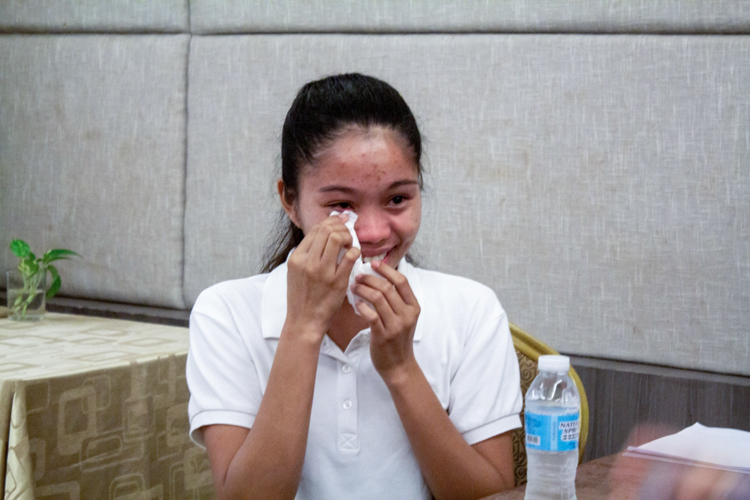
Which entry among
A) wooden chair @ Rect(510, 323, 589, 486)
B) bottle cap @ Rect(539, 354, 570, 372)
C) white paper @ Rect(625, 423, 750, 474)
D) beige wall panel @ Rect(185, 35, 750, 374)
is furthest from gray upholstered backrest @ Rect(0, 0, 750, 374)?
bottle cap @ Rect(539, 354, 570, 372)

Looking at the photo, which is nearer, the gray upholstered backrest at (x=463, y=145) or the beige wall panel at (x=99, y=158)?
the gray upholstered backrest at (x=463, y=145)

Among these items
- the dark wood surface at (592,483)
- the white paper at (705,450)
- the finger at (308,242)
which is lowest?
the dark wood surface at (592,483)

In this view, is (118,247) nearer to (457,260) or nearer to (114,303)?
(114,303)

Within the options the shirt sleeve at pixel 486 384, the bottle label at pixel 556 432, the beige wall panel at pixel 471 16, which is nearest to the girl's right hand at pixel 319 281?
the shirt sleeve at pixel 486 384

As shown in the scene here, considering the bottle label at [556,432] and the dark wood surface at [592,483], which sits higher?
the bottle label at [556,432]

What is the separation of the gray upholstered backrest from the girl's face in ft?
2.53

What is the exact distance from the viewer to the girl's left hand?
3.47 feet

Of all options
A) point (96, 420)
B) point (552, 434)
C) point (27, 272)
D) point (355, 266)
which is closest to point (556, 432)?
point (552, 434)

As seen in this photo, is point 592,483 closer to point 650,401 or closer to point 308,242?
point 308,242

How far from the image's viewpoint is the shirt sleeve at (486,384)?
116 centimetres

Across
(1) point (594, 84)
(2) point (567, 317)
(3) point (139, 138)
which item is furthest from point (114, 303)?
(1) point (594, 84)

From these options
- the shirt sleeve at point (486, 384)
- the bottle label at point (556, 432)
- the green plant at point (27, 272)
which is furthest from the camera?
the green plant at point (27, 272)

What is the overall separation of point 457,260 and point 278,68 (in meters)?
0.72

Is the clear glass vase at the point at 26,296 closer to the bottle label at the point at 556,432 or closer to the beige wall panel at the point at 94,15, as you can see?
the beige wall panel at the point at 94,15
